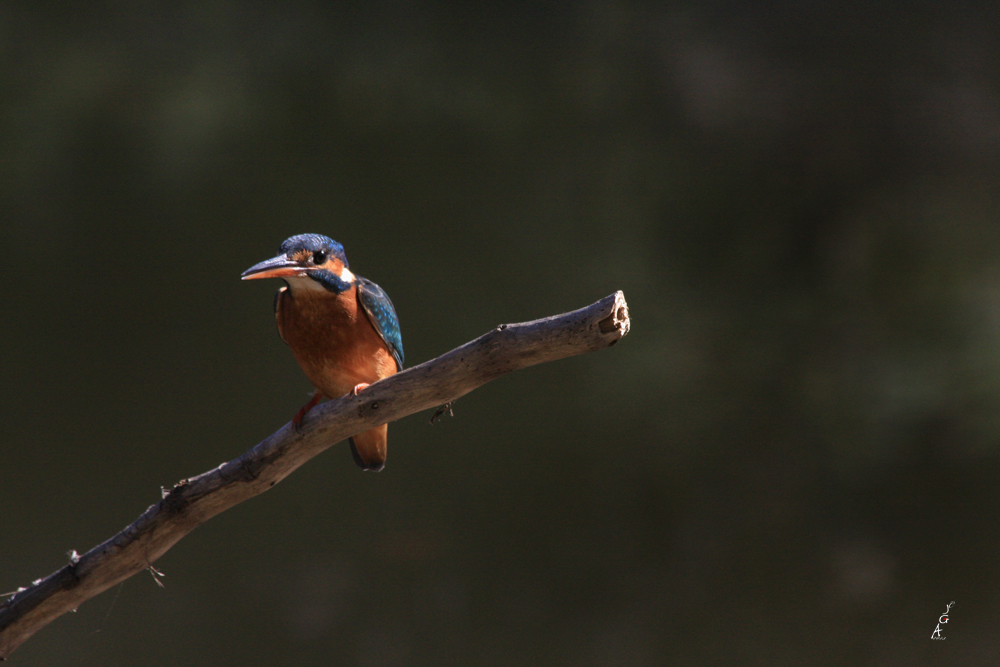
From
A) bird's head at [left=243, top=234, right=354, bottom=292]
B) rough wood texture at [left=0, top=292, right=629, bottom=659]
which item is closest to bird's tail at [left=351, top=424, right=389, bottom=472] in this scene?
rough wood texture at [left=0, top=292, right=629, bottom=659]

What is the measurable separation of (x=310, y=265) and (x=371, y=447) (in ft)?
1.70

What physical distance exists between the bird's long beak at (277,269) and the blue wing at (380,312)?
0.57 ft

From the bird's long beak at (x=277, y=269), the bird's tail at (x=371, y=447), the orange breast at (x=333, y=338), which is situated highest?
the bird's long beak at (x=277, y=269)

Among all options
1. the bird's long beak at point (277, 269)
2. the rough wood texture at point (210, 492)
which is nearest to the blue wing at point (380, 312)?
the bird's long beak at point (277, 269)

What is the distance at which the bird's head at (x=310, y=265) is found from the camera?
1575 mm

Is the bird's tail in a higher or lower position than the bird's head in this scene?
lower

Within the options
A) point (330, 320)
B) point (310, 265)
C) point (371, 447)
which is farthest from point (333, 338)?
point (371, 447)

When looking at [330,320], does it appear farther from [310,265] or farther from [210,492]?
[210,492]

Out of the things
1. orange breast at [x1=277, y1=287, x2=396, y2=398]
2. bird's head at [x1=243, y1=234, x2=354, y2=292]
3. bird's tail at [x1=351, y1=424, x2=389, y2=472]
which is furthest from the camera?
bird's tail at [x1=351, y1=424, x2=389, y2=472]

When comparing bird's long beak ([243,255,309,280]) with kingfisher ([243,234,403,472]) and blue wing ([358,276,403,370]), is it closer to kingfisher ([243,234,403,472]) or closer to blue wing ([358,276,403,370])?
kingfisher ([243,234,403,472])

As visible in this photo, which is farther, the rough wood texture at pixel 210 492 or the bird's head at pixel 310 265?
the bird's head at pixel 310 265

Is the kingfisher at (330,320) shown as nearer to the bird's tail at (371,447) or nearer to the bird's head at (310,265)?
the bird's head at (310,265)

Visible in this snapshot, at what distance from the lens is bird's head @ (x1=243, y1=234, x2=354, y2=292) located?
5.17 feet

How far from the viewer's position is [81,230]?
2.98 meters
